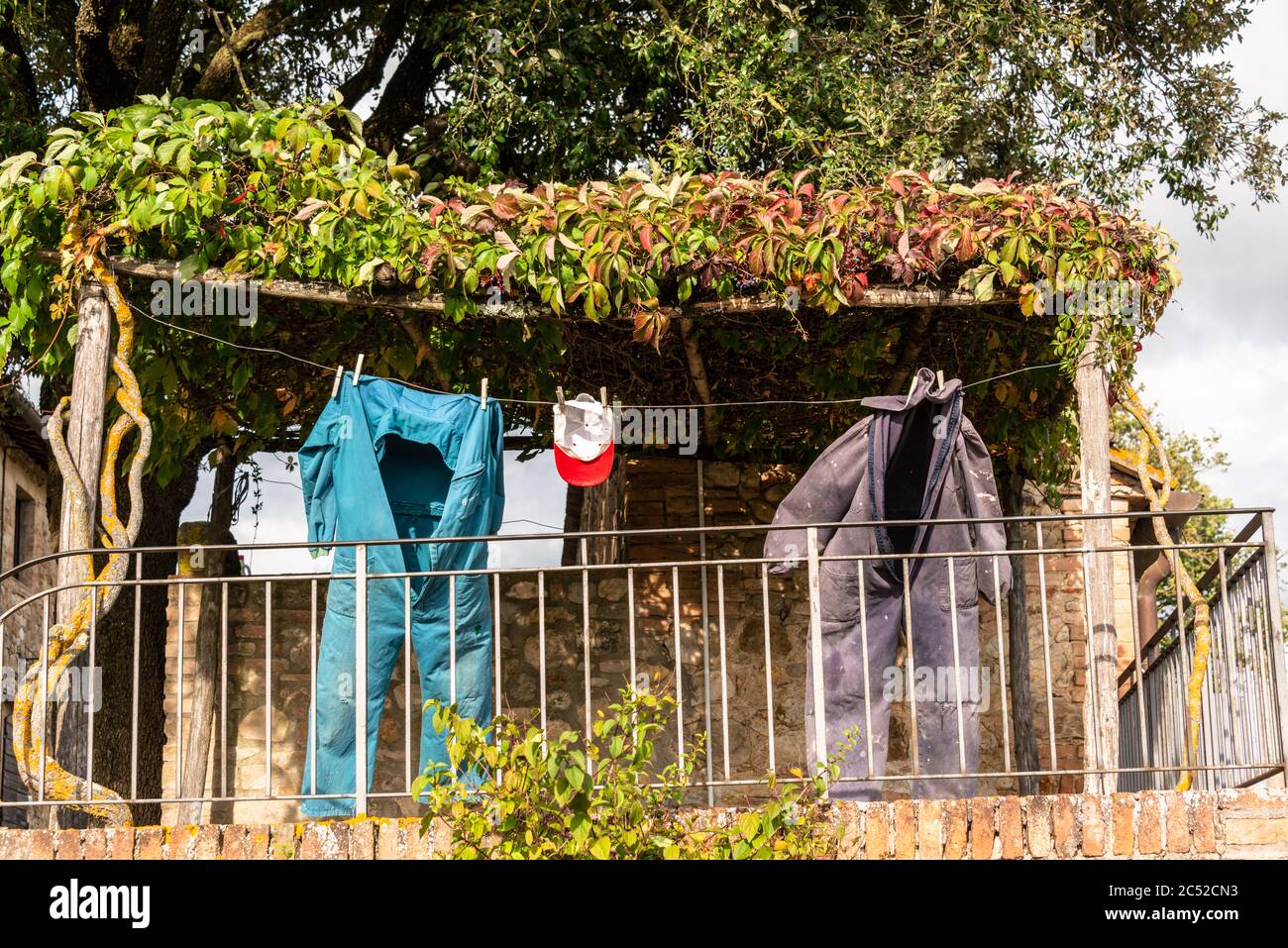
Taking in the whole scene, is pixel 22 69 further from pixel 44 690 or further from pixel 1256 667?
pixel 1256 667

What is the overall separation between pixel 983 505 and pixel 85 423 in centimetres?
340

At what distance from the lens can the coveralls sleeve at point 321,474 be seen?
6148 mm

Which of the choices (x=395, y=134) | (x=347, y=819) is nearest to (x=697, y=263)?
(x=347, y=819)

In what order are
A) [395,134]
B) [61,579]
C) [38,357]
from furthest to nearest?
[395,134]
[38,357]
[61,579]

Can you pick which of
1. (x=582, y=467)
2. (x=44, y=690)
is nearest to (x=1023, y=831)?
(x=582, y=467)

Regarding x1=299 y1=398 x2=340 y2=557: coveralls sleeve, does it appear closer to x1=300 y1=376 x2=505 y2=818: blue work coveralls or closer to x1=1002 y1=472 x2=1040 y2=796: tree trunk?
x1=300 y1=376 x2=505 y2=818: blue work coveralls

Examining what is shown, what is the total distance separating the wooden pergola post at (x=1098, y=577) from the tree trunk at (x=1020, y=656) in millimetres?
2470

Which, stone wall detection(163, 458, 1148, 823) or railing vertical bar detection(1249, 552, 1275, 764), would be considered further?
stone wall detection(163, 458, 1148, 823)

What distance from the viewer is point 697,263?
620 centimetres

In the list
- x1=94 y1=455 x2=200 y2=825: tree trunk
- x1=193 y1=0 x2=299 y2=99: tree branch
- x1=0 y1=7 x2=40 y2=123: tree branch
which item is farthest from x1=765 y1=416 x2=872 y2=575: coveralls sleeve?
x1=0 y1=7 x2=40 y2=123: tree branch

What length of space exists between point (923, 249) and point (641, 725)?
8.14ft

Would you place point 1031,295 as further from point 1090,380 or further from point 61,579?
point 61,579

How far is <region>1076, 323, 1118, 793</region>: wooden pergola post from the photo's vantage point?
5648mm

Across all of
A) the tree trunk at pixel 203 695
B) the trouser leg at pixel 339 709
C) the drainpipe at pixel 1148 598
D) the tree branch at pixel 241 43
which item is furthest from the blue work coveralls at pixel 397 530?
the tree branch at pixel 241 43
